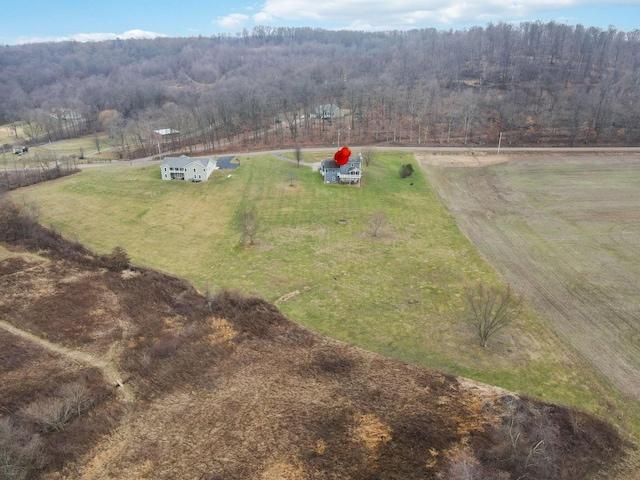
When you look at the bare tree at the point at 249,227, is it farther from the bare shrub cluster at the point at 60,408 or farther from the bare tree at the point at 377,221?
the bare shrub cluster at the point at 60,408

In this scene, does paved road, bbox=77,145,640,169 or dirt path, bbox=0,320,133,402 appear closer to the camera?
dirt path, bbox=0,320,133,402

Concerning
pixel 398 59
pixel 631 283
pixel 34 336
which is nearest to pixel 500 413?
pixel 631 283

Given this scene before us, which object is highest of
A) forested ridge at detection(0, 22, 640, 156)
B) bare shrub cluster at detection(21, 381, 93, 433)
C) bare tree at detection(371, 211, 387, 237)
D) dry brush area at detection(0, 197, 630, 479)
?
forested ridge at detection(0, 22, 640, 156)

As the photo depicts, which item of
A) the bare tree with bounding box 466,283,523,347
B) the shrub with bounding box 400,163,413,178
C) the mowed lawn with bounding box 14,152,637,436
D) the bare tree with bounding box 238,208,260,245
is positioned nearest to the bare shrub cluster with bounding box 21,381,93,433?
the mowed lawn with bounding box 14,152,637,436

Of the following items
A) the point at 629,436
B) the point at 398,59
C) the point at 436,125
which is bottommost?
the point at 629,436

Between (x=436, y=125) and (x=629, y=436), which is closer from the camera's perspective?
(x=629, y=436)

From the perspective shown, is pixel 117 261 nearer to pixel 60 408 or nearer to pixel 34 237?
pixel 34 237

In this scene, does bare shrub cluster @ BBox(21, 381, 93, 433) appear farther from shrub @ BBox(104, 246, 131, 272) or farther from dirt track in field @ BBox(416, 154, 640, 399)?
dirt track in field @ BBox(416, 154, 640, 399)

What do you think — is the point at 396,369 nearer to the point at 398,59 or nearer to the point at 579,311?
the point at 579,311

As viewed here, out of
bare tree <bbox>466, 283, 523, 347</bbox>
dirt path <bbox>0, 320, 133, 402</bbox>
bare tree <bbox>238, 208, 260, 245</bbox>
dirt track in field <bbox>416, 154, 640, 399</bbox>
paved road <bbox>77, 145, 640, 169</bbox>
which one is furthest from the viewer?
paved road <bbox>77, 145, 640, 169</bbox>
